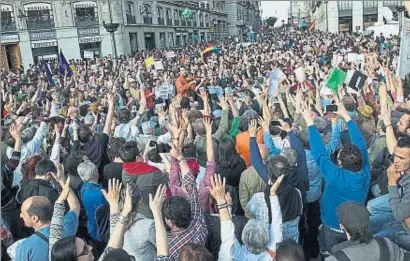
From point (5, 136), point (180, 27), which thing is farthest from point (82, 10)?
point (5, 136)

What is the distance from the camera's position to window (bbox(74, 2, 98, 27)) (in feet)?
118

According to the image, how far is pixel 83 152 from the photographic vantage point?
212 inches

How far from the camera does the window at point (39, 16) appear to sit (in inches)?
1348

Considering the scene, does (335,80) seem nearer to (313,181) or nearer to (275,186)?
(313,181)

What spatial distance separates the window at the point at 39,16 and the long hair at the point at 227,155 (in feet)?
112

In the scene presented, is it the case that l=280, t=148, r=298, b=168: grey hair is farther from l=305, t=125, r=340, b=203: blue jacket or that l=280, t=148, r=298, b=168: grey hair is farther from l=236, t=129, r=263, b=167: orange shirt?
l=236, t=129, r=263, b=167: orange shirt

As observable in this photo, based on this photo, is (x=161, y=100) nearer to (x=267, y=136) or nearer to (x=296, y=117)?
(x=296, y=117)

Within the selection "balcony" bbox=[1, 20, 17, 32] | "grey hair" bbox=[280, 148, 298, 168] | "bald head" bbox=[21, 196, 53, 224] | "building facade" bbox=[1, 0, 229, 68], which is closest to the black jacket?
"bald head" bbox=[21, 196, 53, 224]

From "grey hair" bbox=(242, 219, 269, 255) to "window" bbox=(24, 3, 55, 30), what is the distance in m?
35.5

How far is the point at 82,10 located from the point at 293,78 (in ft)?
97.9

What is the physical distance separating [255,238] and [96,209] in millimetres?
1643

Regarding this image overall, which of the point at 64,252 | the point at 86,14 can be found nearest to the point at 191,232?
the point at 64,252

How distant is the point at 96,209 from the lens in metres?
3.87

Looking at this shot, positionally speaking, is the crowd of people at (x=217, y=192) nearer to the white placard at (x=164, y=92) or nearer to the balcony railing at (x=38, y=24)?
the white placard at (x=164, y=92)
